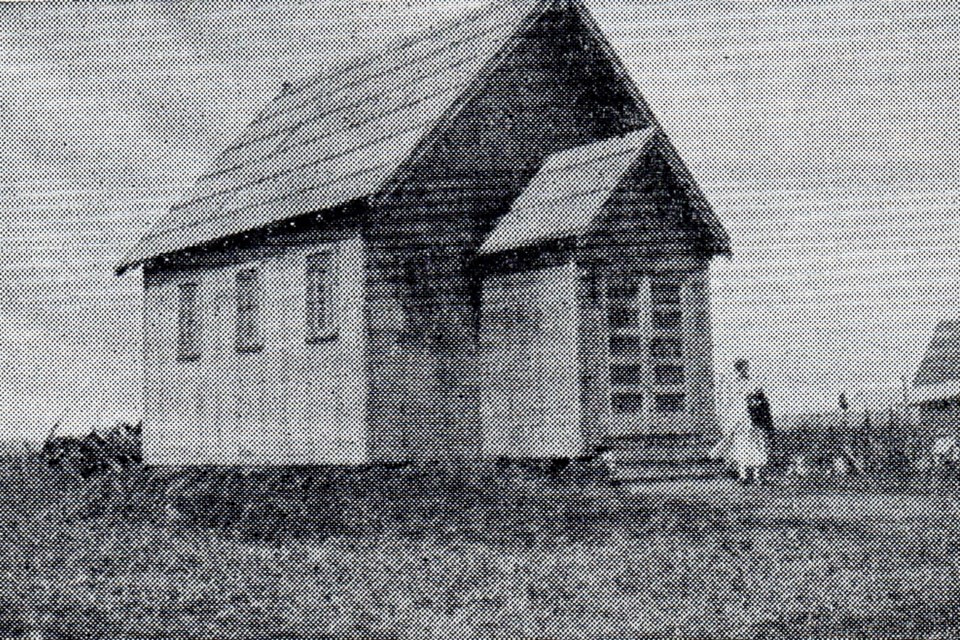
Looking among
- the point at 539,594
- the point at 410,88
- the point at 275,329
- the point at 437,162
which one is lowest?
the point at 539,594

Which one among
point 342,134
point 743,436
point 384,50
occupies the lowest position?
point 743,436

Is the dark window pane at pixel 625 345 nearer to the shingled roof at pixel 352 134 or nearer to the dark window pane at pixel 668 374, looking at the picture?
the dark window pane at pixel 668 374

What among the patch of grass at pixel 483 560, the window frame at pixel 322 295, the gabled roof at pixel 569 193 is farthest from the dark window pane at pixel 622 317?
the window frame at pixel 322 295

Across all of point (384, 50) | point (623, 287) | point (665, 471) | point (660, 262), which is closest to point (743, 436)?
point (665, 471)

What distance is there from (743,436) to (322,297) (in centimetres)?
727

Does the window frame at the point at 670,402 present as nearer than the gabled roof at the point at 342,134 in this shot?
Yes

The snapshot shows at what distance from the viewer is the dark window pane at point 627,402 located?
2009cm

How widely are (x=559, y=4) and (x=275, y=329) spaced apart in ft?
24.6

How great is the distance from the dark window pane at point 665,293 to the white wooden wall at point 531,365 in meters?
1.85

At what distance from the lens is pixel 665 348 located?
68.8 feet

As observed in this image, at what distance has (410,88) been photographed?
23891mm

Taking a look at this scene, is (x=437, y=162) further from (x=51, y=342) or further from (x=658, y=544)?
(x=51, y=342)

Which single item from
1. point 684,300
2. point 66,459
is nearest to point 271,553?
point 684,300

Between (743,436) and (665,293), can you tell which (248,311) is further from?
(743,436)
